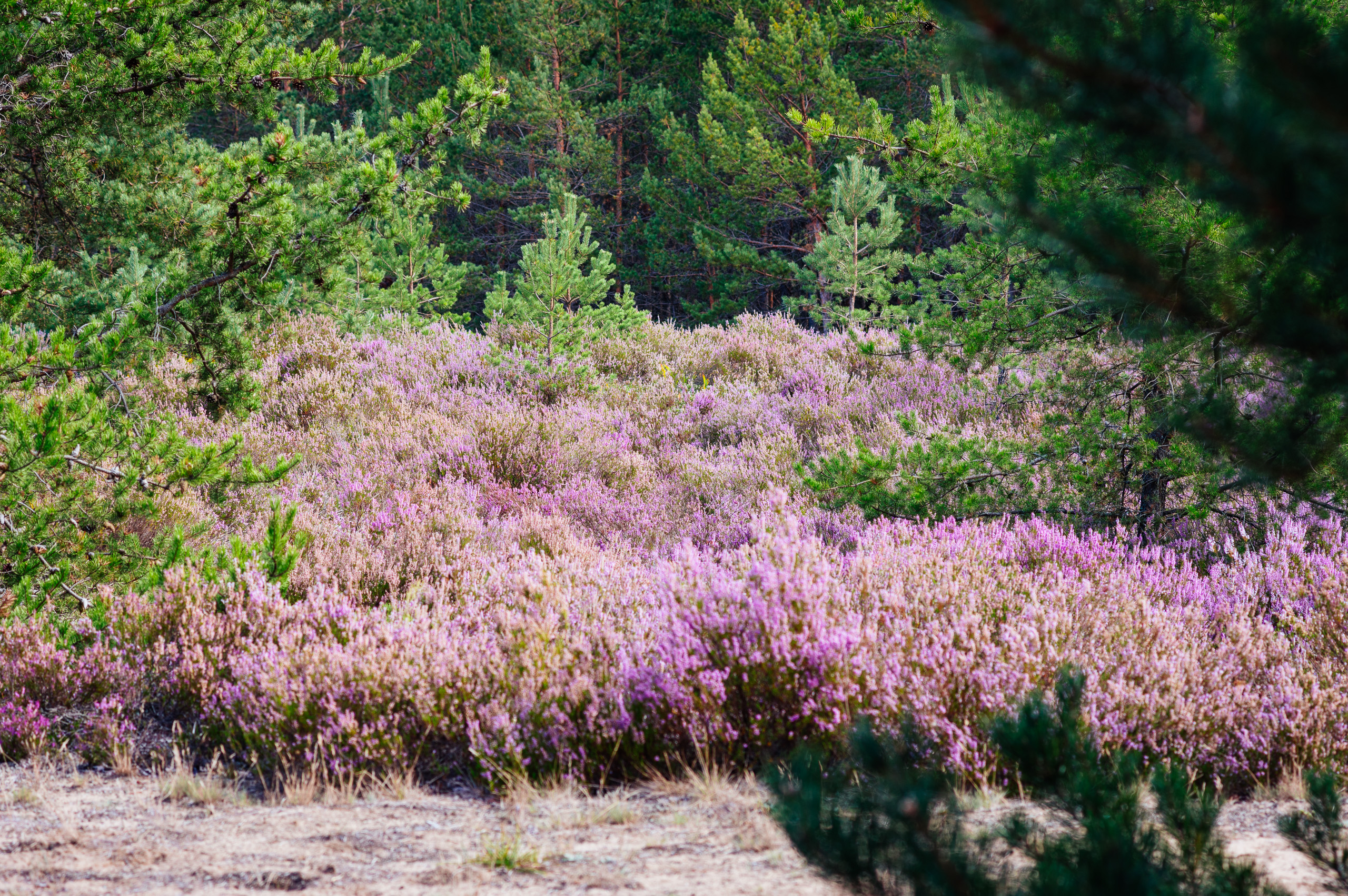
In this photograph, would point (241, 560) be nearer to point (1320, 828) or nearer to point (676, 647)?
point (676, 647)

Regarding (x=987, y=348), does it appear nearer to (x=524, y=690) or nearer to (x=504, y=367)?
(x=524, y=690)

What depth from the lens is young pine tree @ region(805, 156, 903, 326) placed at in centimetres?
1553

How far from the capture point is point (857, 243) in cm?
1577

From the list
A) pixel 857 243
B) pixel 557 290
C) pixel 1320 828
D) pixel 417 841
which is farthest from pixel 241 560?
pixel 857 243

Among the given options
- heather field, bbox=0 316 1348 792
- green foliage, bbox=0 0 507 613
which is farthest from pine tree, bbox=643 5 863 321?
heather field, bbox=0 316 1348 792

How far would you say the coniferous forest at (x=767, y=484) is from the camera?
133 centimetres

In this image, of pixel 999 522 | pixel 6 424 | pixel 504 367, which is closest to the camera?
pixel 6 424

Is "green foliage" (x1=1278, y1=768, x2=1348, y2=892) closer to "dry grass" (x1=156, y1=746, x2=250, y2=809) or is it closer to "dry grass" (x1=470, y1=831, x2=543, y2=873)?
"dry grass" (x1=470, y1=831, x2=543, y2=873)

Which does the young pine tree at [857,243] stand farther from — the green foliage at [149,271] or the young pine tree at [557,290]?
the green foliage at [149,271]

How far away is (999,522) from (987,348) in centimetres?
103

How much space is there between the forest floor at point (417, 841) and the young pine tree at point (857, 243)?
1301 centimetres

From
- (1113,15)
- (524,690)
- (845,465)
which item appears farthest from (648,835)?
(845,465)

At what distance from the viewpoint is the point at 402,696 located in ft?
10.5

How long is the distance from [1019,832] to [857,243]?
15196 mm
